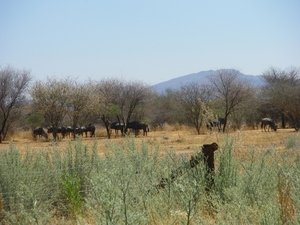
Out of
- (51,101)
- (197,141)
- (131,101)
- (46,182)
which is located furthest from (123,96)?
(46,182)

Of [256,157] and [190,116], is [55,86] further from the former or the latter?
[256,157]

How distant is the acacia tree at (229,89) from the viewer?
142 feet

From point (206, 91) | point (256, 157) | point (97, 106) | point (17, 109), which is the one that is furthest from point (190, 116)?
point (256, 157)

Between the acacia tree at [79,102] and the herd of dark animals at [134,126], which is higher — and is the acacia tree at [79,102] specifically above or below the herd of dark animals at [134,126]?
above

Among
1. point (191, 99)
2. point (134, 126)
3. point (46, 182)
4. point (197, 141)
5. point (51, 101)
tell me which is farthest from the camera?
point (191, 99)

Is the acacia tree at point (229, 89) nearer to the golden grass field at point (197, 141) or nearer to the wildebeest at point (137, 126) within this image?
the golden grass field at point (197, 141)

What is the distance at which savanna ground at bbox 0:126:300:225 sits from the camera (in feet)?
14.1

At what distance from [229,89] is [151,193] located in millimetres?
38426

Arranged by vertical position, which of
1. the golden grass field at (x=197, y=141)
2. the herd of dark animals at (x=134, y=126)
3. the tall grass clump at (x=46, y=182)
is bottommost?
the tall grass clump at (x=46, y=182)

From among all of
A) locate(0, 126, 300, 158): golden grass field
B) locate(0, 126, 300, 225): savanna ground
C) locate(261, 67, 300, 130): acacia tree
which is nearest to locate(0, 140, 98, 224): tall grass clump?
locate(0, 126, 300, 225): savanna ground

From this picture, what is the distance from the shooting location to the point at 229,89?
143ft

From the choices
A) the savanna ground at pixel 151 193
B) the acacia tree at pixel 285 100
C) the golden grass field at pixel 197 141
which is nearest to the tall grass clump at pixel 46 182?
the savanna ground at pixel 151 193

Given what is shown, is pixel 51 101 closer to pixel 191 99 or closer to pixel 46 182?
pixel 191 99

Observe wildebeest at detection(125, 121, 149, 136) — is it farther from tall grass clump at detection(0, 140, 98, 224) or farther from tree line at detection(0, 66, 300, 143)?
tall grass clump at detection(0, 140, 98, 224)
